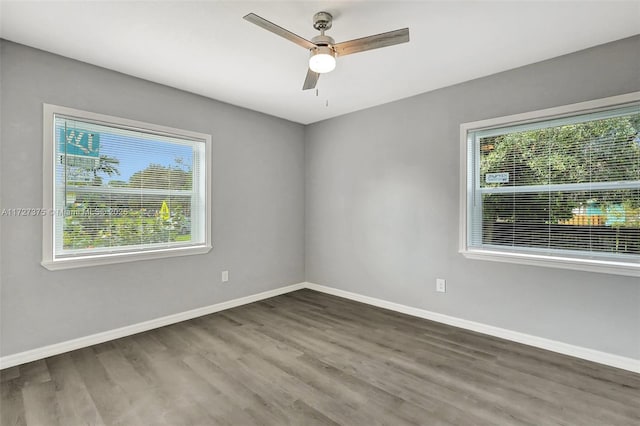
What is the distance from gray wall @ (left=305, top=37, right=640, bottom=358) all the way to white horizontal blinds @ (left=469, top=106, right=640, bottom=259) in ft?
0.69

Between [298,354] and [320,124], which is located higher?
[320,124]

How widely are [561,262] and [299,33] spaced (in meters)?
2.90

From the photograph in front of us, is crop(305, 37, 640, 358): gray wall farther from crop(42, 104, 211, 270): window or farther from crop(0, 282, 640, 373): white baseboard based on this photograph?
crop(42, 104, 211, 270): window

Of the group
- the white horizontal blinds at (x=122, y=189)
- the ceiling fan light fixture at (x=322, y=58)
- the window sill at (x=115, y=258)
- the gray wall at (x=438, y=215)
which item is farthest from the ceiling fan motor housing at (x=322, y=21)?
the window sill at (x=115, y=258)

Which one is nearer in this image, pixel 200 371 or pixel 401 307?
pixel 200 371

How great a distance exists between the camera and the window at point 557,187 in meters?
2.49

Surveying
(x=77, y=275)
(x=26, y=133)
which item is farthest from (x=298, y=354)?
(x=26, y=133)

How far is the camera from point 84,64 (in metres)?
2.81

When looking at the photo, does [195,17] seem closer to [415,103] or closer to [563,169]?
[415,103]

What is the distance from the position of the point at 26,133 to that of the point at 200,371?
238 cm

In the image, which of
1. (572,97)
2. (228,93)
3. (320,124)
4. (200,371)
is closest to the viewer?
(200,371)

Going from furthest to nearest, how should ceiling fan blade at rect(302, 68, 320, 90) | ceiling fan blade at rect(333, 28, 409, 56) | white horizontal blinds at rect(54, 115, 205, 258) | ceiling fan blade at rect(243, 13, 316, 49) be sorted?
white horizontal blinds at rect(54, 115, 205, 258) → ceiling fan blade at rect(302, 68, 320, 90) → ceiling fan blade at rect(333, 28, 409, 56) → ceiling fan blade at rect(243, 13, 316, 49)

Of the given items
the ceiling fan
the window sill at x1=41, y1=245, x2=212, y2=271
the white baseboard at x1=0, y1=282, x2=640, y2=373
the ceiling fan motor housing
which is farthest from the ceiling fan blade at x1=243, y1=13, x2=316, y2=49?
the white baseboard at x1=0, y1=282, x2=640, y2=373

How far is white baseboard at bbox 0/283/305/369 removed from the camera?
2490 mm
